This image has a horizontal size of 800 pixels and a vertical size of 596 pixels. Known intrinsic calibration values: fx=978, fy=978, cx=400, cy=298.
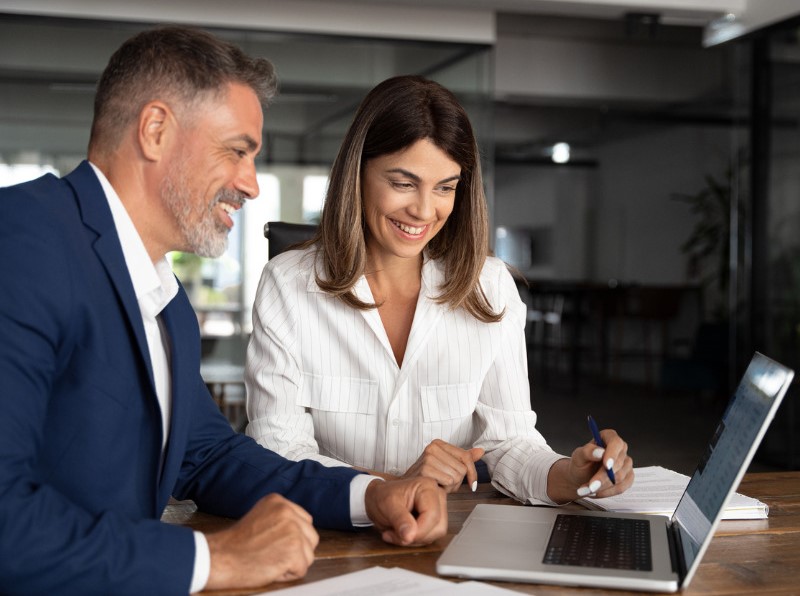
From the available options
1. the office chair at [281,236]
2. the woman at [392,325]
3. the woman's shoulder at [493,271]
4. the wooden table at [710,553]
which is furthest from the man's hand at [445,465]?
the office chair at [281,236]

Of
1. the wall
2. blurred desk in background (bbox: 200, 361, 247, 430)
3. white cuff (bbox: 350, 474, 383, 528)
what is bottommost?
blurred desk in background (bbox: 200, 361, 247, 430)

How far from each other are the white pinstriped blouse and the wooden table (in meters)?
0.35

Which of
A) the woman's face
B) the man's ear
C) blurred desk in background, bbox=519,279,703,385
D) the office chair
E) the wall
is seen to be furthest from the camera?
the wall

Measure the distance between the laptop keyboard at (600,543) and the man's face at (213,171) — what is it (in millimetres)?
635

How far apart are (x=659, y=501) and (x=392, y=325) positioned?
733 millimetres

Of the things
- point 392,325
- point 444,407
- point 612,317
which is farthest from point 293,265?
point 612,317

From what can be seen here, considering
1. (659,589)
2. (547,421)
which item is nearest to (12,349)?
(659,589)

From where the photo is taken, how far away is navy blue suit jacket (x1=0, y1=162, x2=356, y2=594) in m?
1.05

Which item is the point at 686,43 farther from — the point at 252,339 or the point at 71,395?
the point at 71,395

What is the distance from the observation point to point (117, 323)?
48.4 inches

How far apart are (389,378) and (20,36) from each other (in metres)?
4.37

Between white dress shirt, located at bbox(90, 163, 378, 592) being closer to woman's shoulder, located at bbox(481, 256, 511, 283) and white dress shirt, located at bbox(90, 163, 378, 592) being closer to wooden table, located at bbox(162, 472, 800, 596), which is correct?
wooden table, located at bbox(162, 472, 800, 596)

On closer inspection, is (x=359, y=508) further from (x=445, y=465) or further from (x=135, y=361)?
(x=135, y=361)

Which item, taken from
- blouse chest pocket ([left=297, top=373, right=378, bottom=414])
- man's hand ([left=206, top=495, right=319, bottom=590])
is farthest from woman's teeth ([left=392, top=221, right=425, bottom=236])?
man's hand ([left=206, top=495, right=319, bottom=590])
